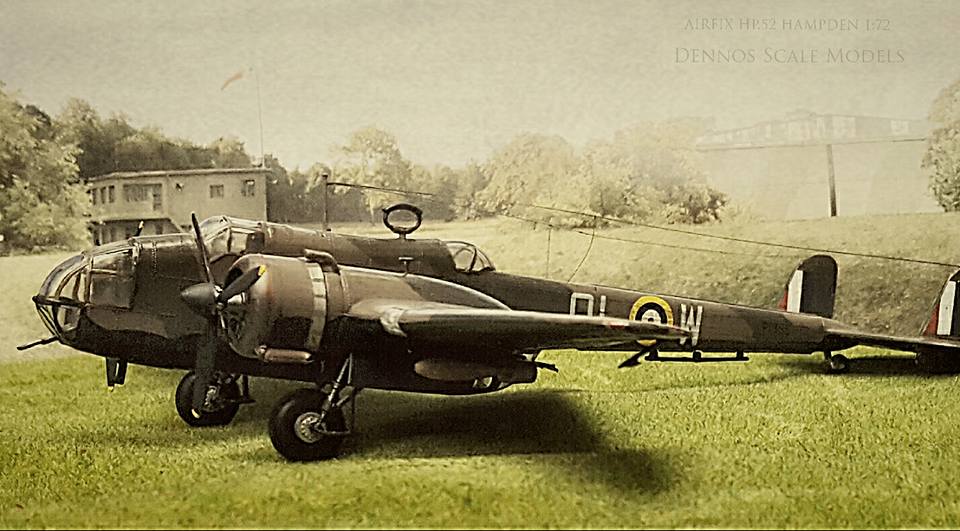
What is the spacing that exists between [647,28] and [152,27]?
460 centimetres

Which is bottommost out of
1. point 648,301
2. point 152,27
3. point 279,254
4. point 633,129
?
point 648,301

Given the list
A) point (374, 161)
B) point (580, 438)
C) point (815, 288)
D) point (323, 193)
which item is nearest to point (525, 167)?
point (374, 161)

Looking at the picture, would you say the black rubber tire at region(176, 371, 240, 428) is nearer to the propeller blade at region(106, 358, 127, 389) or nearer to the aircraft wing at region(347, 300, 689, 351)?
the propeller blade at region(106, 358, 127, 389)

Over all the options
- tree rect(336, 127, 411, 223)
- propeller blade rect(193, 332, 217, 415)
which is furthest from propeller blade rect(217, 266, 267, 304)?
tree rect(336, 127, 411, 223)

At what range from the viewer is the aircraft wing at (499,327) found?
12.0ft

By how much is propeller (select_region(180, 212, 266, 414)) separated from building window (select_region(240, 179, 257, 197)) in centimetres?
244

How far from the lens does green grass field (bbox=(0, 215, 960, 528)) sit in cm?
380

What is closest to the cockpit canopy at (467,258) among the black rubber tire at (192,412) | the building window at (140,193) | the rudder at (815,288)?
the black rubber tire at (192,412)

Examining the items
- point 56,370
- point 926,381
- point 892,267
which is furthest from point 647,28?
point 56,370

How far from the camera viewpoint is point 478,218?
23.9 feet

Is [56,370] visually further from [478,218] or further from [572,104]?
[572,104]

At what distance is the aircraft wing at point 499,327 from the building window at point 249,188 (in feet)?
9.86

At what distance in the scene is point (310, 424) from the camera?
15.5ft

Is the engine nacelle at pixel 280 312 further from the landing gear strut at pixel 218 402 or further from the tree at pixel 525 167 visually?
the tree at pixel 525 167
